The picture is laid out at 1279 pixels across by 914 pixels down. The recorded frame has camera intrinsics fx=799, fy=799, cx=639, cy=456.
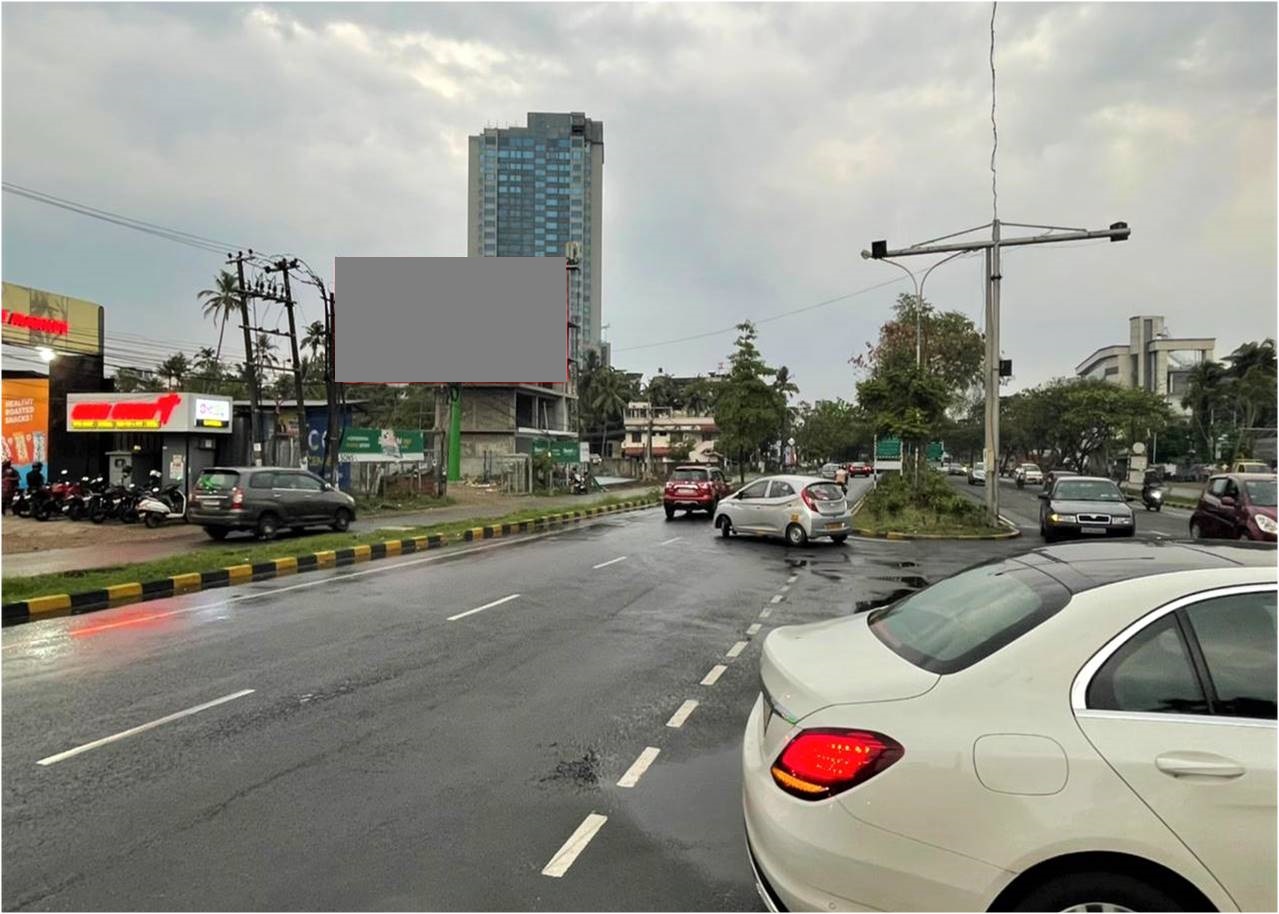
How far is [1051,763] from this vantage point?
95.7 inches

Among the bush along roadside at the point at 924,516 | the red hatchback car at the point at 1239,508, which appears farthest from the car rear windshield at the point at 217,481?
the red hatchback car at the point at 1239,508

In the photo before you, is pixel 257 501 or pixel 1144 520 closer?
pixel 257 501

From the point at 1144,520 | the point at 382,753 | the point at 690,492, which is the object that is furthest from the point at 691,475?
the point at 382,753

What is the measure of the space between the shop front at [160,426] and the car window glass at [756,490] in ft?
57.1

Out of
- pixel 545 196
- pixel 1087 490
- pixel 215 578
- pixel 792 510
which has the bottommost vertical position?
pixel 215 578

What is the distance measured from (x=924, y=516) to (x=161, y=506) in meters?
20.2

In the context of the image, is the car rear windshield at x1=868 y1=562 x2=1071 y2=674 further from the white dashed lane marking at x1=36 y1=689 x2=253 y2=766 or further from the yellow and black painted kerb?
the yellow and black painted kerb

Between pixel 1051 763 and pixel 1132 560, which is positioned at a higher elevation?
pixel 1132 560

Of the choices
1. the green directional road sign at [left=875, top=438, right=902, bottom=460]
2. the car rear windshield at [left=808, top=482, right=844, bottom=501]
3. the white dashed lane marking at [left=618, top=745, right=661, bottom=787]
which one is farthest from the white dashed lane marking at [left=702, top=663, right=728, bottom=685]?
the green directional road sign at [left=875, top=438, right=902, bottom=460]

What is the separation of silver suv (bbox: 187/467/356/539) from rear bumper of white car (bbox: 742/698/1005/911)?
17.7 metres

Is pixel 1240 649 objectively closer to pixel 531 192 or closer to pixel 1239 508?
pixel 1239 508

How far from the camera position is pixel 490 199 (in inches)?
4584

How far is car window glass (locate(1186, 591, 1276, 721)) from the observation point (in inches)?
99.8

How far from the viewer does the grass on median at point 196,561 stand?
10.7 metres
